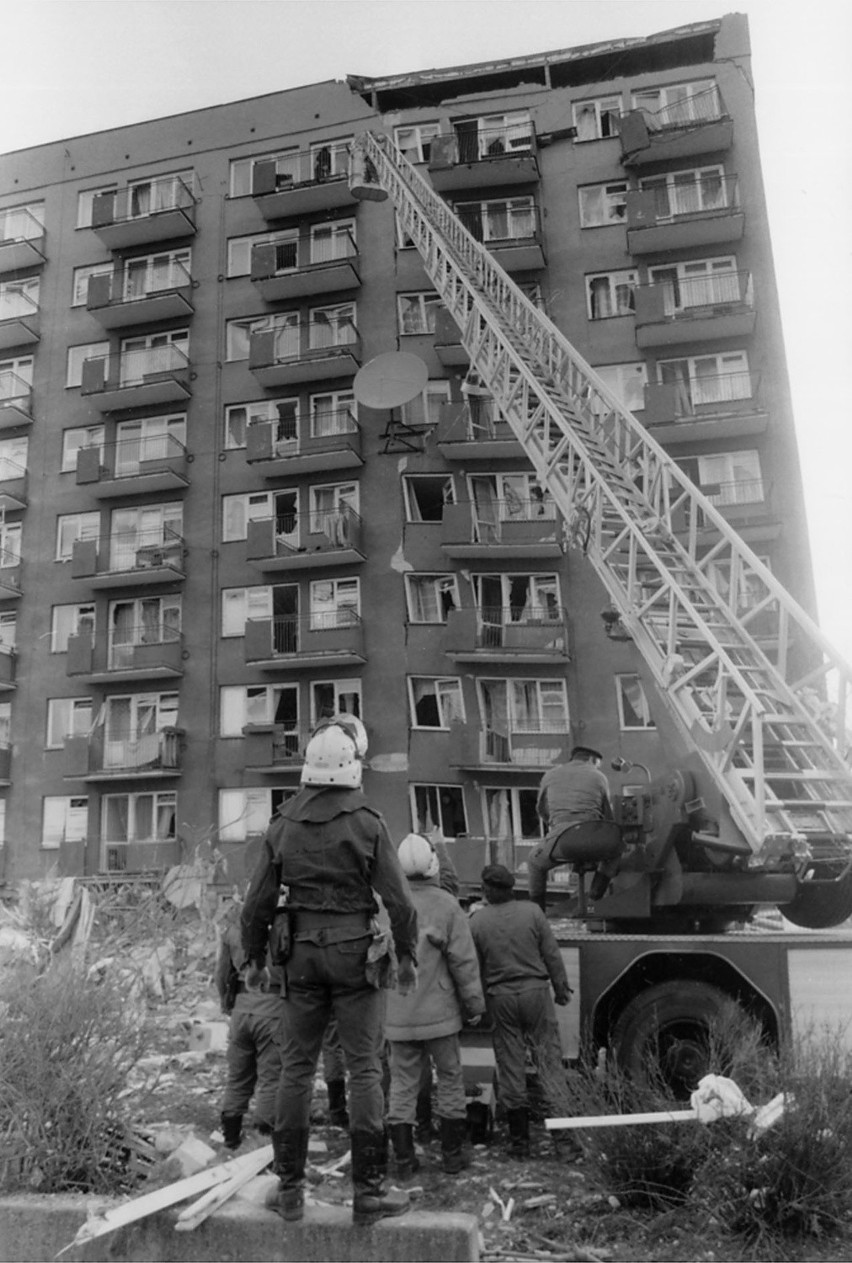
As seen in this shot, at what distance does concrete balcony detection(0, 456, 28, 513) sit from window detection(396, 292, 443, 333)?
30.3ft

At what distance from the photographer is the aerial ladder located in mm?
7449

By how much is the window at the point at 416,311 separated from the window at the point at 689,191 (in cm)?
523

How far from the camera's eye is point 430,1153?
19.4 feet

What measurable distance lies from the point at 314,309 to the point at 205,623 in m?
7.67

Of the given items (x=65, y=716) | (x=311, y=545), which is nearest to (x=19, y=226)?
(x=311, y=545)

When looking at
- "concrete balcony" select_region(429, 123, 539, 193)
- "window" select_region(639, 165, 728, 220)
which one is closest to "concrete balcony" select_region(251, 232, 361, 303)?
"concrete balcony" select_region(429, 123, 539, 193)

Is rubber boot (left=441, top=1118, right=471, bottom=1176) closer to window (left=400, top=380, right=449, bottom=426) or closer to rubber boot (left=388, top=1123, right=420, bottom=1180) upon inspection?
rubber boot (left=388, top=1123, right=420, bottom=1180)

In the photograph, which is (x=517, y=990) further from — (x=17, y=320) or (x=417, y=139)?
(x=17, y=320)

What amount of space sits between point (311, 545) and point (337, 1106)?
1489 cm

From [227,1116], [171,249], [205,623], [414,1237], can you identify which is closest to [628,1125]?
[414,1237]

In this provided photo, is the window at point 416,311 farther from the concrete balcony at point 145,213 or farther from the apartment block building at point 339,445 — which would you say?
the concrete balcony at point 145,213

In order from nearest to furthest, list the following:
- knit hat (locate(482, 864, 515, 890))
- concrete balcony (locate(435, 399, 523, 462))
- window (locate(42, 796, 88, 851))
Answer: knit hat (locate(482, 864, 515, 890)) < concrete balcony (locate(435, 399, 523, 462)) < window (locate(42, 796, 88, 851))

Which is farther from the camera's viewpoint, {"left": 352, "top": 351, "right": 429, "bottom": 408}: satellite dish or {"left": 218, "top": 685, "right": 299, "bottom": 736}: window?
{"left": 218, "top": 685, "right": 299, "bottom": 736}: window

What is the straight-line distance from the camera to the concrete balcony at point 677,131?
21234 millimetres
